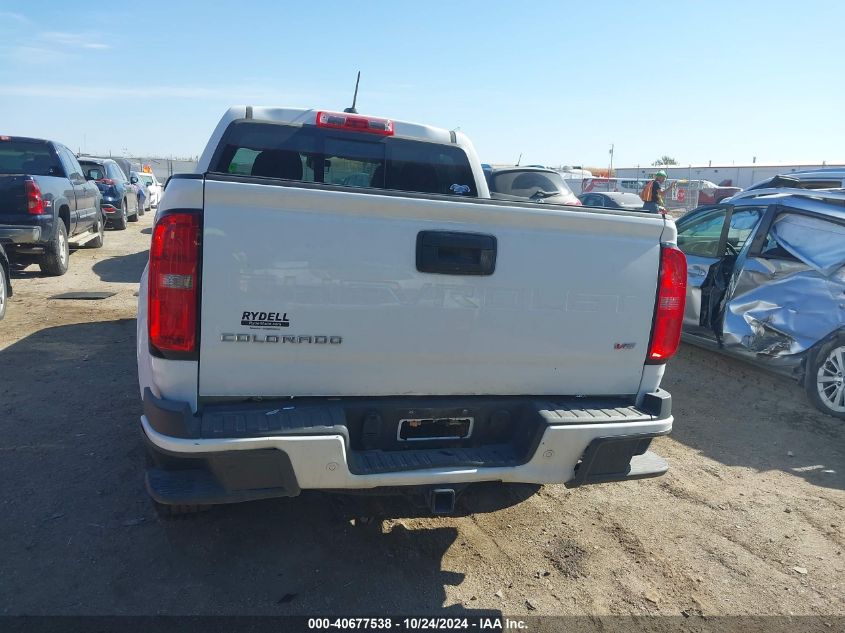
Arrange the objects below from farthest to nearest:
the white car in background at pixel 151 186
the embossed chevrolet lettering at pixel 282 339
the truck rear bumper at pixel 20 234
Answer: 1. the white car in background at pixel 151 186
2. the truck rear bumper at pixel 20 234
3. the embossed chevrolet lettering at pixel 282 339

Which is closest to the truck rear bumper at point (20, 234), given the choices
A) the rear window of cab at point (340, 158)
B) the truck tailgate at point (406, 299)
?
the rear window of cab at point (340, 158)

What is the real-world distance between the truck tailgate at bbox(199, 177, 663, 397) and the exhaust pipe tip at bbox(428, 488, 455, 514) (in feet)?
1.46

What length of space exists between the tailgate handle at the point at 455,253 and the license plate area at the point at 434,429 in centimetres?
69

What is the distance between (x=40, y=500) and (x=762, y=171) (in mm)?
51934

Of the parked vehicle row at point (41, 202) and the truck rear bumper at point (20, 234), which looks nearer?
the truck rear bumper at point (20, 234)

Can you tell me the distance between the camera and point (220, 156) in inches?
171

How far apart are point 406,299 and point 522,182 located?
8786 millimetres

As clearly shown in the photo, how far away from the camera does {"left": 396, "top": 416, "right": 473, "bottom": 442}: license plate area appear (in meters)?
3.00

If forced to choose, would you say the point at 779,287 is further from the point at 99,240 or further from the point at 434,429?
the point at 99,240

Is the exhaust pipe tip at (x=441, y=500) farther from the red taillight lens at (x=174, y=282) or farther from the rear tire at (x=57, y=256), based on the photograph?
the rear tire at (x=57, y=256)

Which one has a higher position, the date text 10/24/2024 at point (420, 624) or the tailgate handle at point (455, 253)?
the tailgate handle at point (455, 253)

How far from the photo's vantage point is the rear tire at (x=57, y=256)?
10.0 meters

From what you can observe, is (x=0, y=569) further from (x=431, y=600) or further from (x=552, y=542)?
(x=552, y=542)

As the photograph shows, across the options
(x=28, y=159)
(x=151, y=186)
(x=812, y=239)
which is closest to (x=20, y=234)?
(x=28, y=159)
